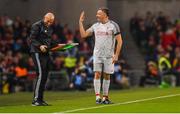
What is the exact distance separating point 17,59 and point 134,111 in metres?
14.9

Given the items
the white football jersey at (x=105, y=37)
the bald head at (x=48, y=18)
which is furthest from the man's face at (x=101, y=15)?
the bald head at (x=48, y=18)

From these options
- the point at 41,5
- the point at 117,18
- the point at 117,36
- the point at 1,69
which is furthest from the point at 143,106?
the point at 117,18

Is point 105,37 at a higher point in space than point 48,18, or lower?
lower

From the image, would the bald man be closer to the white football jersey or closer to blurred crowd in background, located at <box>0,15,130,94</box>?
the white football jersey

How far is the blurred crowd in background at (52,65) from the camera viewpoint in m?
28.7

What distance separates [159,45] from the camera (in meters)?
34.5

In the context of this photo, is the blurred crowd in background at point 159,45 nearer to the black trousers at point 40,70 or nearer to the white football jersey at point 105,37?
the white football jersey at point 105,37

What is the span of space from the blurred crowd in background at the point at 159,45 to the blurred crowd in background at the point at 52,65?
4.42 feet

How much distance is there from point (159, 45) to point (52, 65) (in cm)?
628

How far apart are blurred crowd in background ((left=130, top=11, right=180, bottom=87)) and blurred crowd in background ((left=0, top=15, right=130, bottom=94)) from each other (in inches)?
53.0

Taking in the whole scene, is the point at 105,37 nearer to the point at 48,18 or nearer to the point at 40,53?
the point at 48,18

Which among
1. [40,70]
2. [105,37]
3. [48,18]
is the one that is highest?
[48,18]


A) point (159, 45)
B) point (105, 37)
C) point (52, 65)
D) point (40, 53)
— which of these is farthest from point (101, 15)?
point (159, 45)

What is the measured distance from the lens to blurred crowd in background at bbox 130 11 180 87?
31406 millimetres
